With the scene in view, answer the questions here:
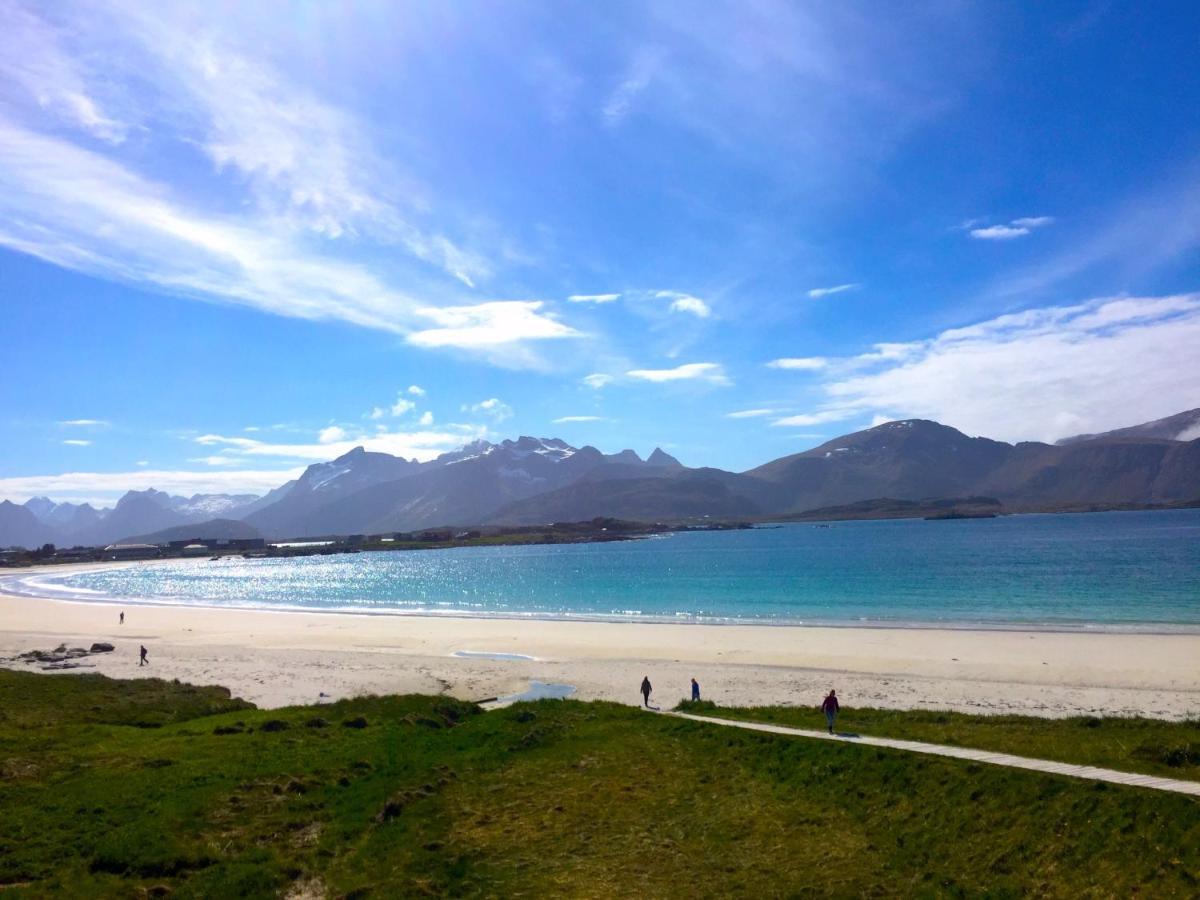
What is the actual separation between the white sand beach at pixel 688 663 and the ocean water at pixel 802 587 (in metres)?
8.72

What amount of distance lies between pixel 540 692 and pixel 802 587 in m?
55.1

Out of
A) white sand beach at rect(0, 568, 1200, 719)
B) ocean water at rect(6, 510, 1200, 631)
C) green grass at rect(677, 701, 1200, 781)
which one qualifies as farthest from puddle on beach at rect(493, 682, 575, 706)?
ocean water at rect(6, 510, 1200, 631)

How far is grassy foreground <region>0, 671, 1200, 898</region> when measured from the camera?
43.2ft

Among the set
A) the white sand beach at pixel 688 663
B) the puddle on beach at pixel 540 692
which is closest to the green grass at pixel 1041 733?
the white sand beach at pixel 688 663

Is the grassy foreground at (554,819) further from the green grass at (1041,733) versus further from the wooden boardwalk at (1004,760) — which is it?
the green grass at (1041,733)

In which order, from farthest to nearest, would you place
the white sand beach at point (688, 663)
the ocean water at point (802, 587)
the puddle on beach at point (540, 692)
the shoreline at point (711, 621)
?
1. the ocean water at point (802, 587)
2. the shoreline at point (711, 621)
3. the puddle on beach at point (540, 692)
4. the white sand beach at point (688, 663)

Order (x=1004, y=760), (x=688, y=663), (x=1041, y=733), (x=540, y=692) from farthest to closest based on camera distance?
(x=688, y=663) → (x=540, y=692) → (x=1041, y=733) → (x=1004, y=760)

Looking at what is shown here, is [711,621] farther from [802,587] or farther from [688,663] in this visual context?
[802,587]

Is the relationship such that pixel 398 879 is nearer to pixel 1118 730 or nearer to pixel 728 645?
pixel 1118 730

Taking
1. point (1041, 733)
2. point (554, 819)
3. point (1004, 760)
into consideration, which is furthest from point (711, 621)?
point (554, 819)

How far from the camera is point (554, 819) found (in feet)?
56.1

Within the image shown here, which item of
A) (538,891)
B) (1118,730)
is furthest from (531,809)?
(1118,730)

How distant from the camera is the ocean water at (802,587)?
203 feet

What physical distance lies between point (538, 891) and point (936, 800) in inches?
343
